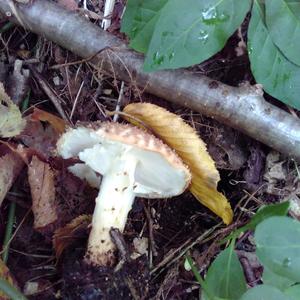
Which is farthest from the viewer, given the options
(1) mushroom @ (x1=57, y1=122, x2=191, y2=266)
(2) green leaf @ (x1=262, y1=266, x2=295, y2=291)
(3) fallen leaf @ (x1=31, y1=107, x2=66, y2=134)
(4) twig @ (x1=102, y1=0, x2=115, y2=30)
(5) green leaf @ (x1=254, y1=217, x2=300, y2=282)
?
(4) twig @ (x1=102, y1=0, x2=115, y2=30)

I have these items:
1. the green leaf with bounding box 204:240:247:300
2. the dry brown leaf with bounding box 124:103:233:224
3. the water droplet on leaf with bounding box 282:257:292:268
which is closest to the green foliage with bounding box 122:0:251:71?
the dry brown leaf with bounding box 124:103:233:224

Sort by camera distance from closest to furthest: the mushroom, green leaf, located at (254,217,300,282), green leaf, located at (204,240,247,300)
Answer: green leaf, located at (254,217,300,282)
green leaf, located at (204,240,247,300)
the mushroom

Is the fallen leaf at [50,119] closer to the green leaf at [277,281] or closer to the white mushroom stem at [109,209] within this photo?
the white mushroom stem at [109,209]

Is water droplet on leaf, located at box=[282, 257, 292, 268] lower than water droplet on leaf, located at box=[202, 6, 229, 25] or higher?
lower

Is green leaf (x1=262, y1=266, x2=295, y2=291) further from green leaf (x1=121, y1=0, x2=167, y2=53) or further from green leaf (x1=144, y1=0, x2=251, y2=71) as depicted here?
green leaf (x1=121, y1=0, x2=167, y2=53)

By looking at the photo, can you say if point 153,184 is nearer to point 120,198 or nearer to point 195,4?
point 120,198

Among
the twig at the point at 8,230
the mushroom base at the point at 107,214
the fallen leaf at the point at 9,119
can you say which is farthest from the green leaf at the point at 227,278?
the fallen leaf at the point at 9,119
